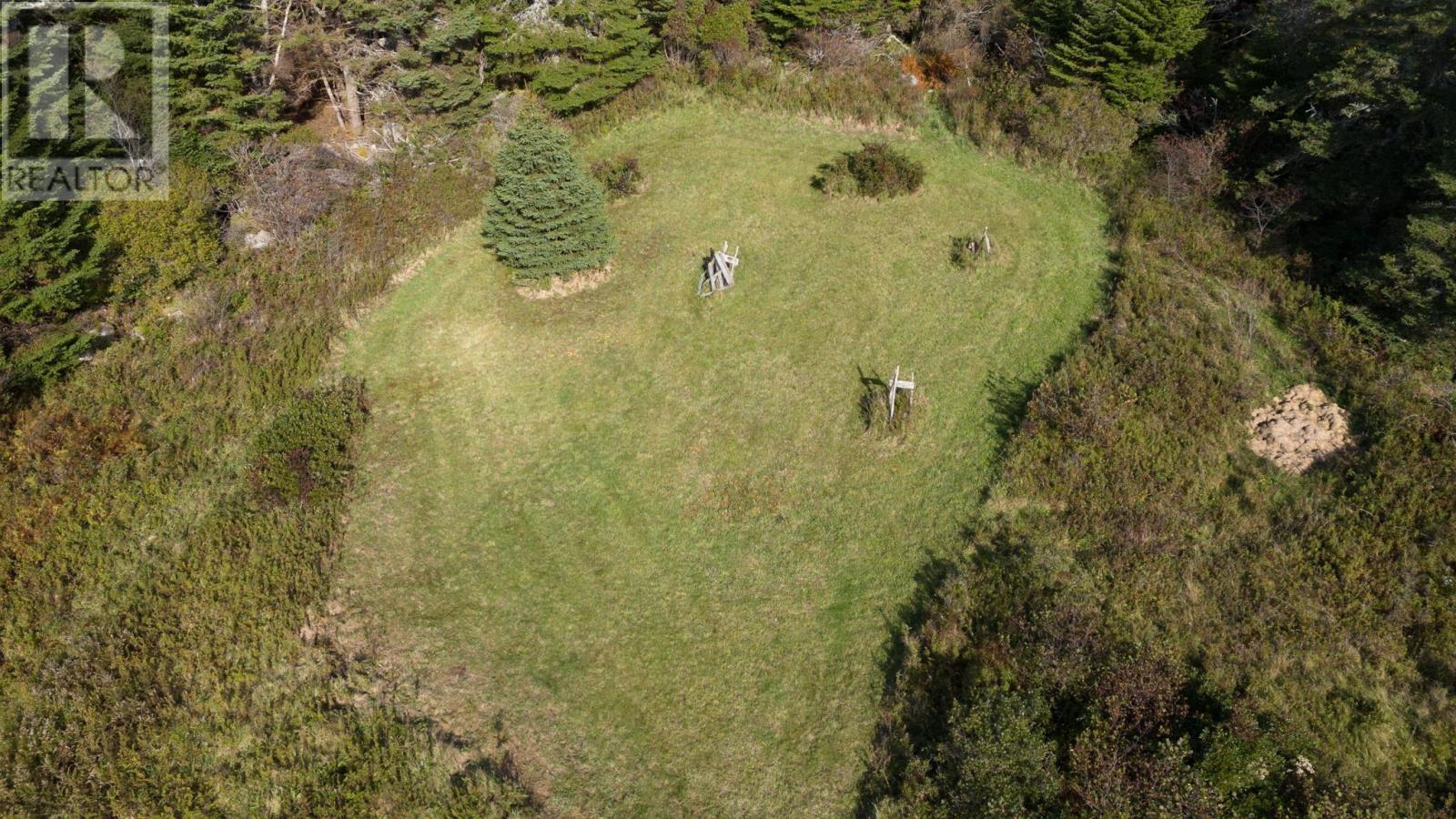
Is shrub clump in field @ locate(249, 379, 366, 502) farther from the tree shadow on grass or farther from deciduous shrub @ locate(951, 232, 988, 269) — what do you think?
deciduous shrub @ locate(951, 232, 988, 269)

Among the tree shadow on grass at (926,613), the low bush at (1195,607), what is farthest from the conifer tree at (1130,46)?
the tree shadow on grass at (926,613)

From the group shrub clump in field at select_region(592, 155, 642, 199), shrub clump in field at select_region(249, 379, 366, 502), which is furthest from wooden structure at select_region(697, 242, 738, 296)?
shrub clump in field at select_region(249, 379, 366, 502)

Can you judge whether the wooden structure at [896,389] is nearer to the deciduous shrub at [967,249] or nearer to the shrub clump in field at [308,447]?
the deciduous shrub at [967,249]

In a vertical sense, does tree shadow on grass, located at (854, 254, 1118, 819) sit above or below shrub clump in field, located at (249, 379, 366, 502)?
above

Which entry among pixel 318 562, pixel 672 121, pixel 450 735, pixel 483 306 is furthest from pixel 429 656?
pixel 672 121

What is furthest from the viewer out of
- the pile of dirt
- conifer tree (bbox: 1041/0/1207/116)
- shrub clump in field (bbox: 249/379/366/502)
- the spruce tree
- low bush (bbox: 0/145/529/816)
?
conifer tree (bbox: 1041/0/1207/116)

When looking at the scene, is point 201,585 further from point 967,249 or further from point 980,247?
point 980,247

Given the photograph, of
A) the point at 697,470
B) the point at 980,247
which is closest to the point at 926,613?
the point at 697,470
